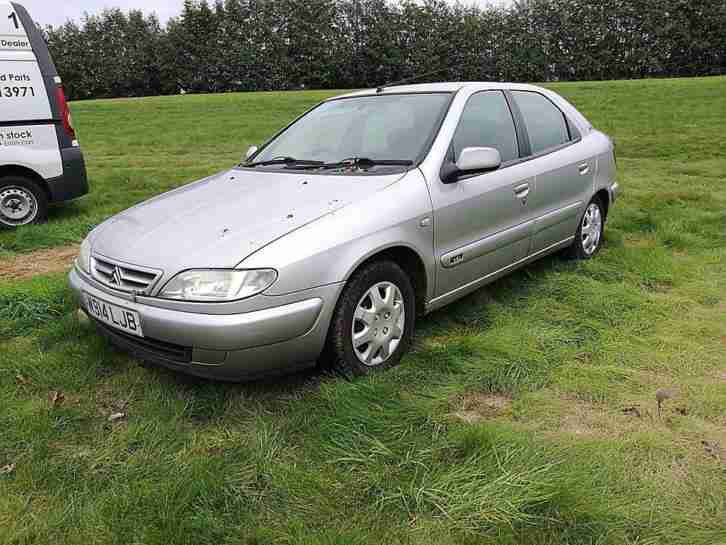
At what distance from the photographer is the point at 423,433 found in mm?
2580

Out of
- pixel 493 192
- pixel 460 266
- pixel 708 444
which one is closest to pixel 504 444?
pixel 708 444

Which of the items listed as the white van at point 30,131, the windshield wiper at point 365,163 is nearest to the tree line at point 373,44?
the white van at point 30,131

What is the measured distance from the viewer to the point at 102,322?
302 centimetres

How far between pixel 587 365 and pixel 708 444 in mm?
788

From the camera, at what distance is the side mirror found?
3365 millimetres

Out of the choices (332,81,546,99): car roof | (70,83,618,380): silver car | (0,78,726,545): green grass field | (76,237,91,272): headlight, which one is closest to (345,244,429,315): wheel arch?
(70,83,618,380): silver car

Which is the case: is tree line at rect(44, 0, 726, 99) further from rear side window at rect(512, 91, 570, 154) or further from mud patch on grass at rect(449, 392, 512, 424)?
mud patch on grass at rect(449, 392, 512, 424)

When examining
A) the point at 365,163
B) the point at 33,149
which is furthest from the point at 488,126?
the point at 33,149

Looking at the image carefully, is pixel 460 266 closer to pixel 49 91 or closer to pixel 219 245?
pixel 219 245

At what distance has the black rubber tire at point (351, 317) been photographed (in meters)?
2.85

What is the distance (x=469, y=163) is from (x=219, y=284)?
5.17ft

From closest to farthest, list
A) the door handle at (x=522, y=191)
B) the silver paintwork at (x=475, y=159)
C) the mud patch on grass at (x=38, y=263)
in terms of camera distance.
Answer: the silver paintwork at (x=475, y=159)
the door handle at (x=522, y=191)
the mud patch on grass at (x=38, y=263)

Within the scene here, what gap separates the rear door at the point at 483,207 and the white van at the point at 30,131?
4.74 meters

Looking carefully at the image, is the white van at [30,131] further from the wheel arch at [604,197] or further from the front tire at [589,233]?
the wheel arch at [604,197]
